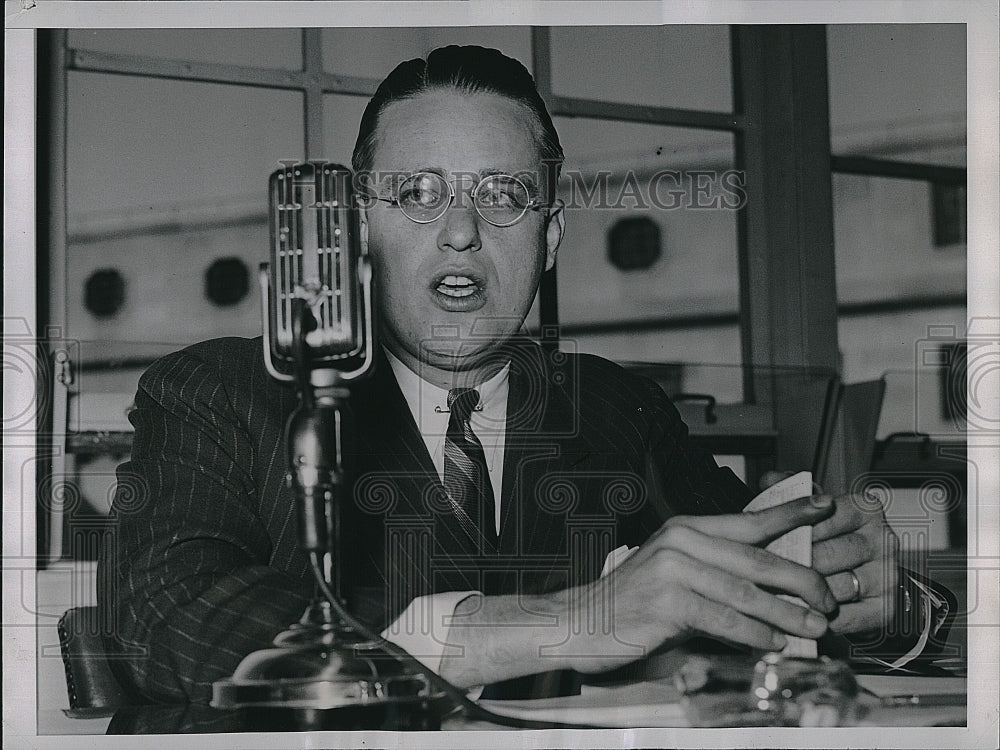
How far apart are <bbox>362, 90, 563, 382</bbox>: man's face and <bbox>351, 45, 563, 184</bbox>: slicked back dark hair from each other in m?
0.01

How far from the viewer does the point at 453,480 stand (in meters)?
1.19

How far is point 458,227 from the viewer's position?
118 cm

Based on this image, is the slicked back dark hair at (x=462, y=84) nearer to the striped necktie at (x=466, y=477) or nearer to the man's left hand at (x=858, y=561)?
the striped necktie at (x=466, y=477)

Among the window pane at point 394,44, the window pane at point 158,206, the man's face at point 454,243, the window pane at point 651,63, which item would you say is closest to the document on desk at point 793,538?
the man's face at point 454,243

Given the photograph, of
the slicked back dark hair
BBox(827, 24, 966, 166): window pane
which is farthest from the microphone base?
BBox(827, 24, 966, 166): window pane

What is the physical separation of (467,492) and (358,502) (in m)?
0.12

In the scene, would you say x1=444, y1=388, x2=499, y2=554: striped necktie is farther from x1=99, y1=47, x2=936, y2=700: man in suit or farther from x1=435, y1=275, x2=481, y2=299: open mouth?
x1=435, y1=275, x2=481, y2=299: open mouth

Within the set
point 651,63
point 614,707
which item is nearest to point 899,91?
point 651,63

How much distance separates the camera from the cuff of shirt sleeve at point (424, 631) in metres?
1.15

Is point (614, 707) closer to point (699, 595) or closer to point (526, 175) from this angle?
point (699, 595)

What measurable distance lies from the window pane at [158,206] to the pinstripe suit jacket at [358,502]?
0.23 ft

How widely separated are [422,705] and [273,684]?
0.17 metres

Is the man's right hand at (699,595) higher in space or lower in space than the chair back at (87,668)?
higher

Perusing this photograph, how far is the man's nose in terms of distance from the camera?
3.88 ft
